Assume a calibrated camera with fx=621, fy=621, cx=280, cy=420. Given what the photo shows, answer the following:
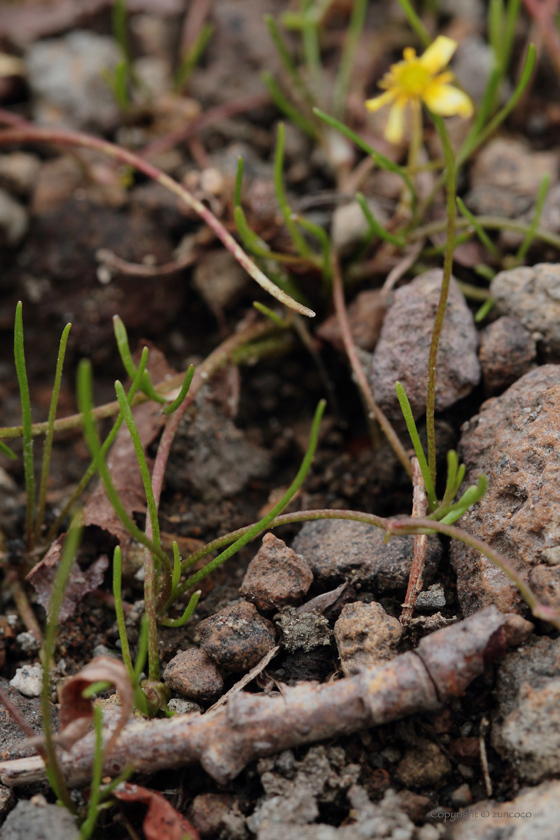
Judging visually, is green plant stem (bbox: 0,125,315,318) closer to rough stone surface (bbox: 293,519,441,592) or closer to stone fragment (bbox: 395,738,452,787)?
rough stone surface (bbox: 293,519,441,592)

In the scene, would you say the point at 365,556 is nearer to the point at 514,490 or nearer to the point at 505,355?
the point at 514,490

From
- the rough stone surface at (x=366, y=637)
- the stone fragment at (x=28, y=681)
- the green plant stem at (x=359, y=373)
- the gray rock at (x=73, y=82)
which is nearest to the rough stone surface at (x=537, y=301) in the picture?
the green plant stem at (x=359, y=373)

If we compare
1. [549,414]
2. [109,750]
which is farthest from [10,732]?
[549,414]

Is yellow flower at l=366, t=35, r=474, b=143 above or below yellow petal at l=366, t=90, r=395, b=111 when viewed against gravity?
above

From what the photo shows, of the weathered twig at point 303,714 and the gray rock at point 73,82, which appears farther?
the gray rock at point 73,82

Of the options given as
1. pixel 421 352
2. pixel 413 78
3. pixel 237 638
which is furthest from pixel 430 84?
pixel 237 638

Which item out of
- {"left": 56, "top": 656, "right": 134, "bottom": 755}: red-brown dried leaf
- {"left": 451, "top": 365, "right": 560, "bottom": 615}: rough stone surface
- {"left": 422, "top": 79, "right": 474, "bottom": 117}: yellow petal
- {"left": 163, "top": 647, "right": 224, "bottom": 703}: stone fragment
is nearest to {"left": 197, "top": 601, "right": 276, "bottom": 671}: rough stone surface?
{"left": 163, "top": 647, "right": 224, "bottom": 703}: stone fragment

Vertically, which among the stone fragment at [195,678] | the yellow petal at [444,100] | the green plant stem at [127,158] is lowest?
the stone fragment at [195,678]

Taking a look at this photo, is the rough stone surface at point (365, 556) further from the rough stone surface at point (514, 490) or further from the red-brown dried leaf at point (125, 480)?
the red-brown dried leaf at point (125, 480)
